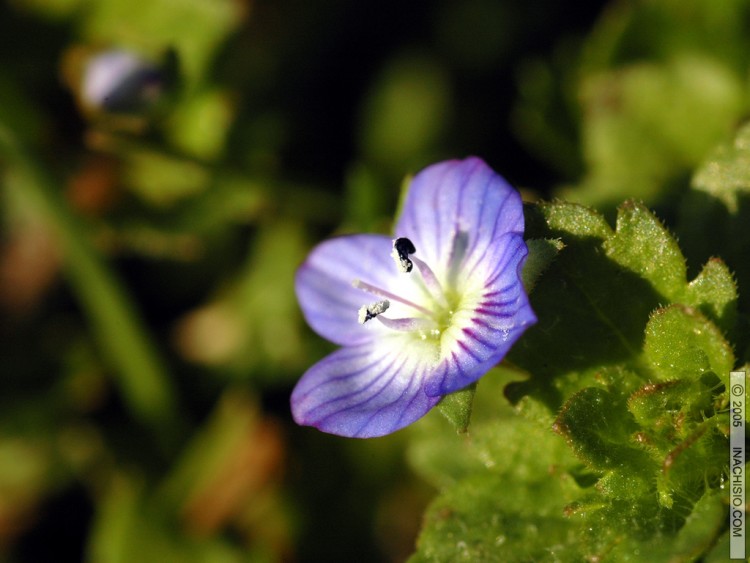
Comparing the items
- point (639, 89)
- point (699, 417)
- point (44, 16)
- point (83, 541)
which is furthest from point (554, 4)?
point (83, 541)

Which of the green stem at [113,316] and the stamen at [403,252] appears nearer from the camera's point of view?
the stamen at [403,252]

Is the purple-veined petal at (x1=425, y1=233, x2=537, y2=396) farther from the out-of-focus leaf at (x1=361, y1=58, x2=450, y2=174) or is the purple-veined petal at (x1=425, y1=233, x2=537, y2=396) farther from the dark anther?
the out-of-focus leaf at (x1=361, y1=58, x2=450, y2=174)

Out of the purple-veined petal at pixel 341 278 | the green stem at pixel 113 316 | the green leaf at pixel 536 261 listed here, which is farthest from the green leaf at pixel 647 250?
the green stem at pixel 113 316

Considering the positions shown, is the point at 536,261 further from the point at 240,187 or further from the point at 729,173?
the point at 240,187

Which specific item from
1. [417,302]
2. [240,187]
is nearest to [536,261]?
[417,302]

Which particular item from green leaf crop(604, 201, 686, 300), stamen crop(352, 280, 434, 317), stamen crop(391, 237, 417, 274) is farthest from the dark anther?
green leaf crop(604, 201, 686, 300)

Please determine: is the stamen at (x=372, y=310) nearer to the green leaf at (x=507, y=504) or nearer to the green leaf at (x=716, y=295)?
the green leaf at (x=507, y=504)
